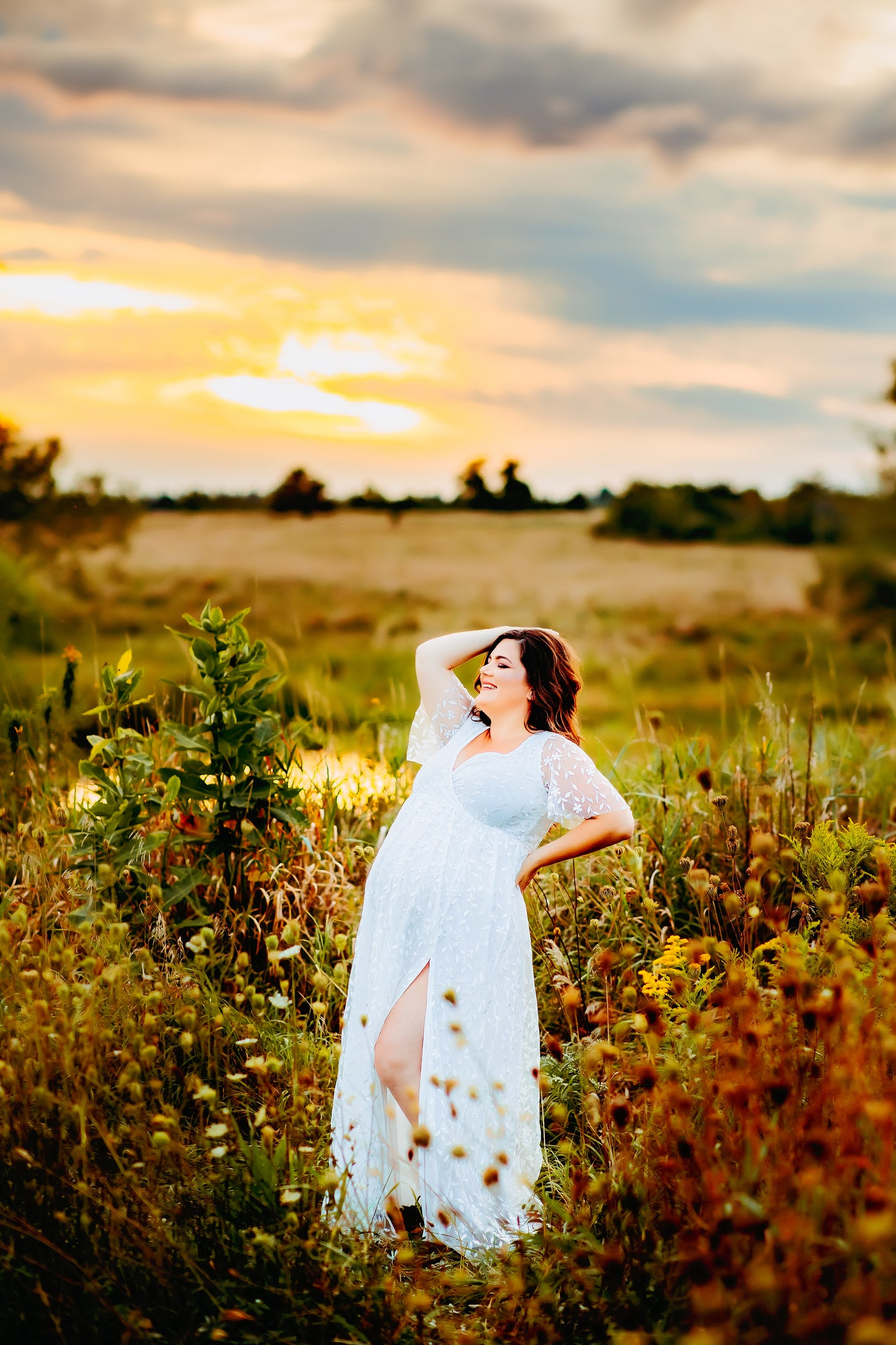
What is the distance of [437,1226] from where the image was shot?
3.14m

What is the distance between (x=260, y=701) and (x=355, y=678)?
2296 cm

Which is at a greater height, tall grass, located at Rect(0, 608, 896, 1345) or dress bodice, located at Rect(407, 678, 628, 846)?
dress bodice, located at Rect(407, 678, 628, 846)

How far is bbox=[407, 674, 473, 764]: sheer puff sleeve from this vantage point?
12.3 ft

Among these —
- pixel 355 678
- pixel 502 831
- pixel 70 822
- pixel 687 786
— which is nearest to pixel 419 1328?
pixel 502 831

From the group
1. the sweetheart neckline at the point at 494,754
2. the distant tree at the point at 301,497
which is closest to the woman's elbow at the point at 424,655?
the sweetheart neckline at the point at 494,754

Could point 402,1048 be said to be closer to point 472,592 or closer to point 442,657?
point 442,657

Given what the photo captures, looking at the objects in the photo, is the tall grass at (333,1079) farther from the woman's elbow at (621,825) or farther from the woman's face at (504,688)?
the woman's face at (504,688)

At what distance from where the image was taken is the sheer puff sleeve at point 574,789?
3230 millimetres

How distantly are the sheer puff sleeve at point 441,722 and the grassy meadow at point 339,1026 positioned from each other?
0.49 meters

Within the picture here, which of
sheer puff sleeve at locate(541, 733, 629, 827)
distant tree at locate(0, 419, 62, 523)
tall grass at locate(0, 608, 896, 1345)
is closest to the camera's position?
tall grass at locate(0, 608, 896, 1345)

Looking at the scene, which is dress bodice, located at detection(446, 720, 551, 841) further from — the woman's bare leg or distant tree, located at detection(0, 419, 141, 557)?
distant tree, located at detection(0, 419, 141, 557)

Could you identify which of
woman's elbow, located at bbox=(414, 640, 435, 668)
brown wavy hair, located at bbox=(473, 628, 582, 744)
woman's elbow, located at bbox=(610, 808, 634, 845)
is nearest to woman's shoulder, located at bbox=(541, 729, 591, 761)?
brown wavy hair, located at bbox=(473, 628, 582, 744)

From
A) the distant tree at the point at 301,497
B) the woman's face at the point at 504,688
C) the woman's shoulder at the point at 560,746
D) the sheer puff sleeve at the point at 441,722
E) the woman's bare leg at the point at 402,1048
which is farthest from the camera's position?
the distant tree at the point at 301,497

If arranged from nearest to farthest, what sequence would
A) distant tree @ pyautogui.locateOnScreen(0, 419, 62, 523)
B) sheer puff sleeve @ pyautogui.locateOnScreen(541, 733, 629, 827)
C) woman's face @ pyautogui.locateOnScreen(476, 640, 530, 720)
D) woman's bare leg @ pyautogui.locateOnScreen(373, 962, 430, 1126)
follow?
1. woman's bare leg @ pyautogui.locateOnScreen(373, 962, 430, 1126)
2. sheer puff sleeve @ pyautogui.locateOnScreen(541, 733, 629, 827)
3. woman's face @ pyautogui.locateOnScreen(476, 640, 530, 720)
4. distant tree @ pyautogui.locateOnScreen(0, 419, 62, 523)
